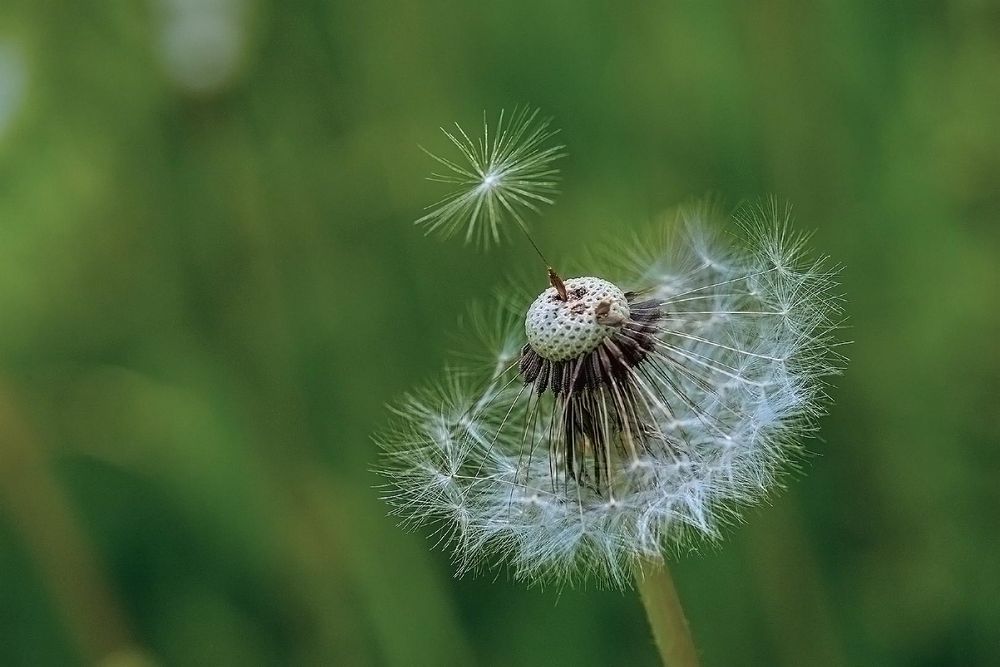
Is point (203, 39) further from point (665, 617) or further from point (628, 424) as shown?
point (665, 617)

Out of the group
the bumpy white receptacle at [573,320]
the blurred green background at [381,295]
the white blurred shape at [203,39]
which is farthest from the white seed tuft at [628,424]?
the white blurred shape at [203,39]

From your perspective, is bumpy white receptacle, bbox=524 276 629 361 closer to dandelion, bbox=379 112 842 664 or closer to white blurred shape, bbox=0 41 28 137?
dandelion, bbox=379 112 842 664

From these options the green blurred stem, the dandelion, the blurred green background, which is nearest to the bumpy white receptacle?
the dandelion

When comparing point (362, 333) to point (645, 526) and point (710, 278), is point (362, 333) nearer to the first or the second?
point (710, 278)

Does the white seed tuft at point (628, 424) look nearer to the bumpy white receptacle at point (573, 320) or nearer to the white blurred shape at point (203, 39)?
the bumpy white receptacle at point (573, 320)

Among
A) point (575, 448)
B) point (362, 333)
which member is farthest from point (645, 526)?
point (362, 333)

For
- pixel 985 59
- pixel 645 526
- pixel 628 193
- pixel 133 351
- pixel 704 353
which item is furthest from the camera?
pixel 133 351

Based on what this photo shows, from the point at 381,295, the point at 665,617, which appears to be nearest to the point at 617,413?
the point at 665,617
